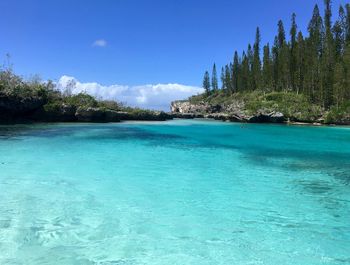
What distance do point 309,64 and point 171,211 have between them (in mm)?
75138

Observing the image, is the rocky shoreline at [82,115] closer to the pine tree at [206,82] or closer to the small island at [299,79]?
the small island at [299,79]

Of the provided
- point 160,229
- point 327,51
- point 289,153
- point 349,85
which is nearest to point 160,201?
point 160,229

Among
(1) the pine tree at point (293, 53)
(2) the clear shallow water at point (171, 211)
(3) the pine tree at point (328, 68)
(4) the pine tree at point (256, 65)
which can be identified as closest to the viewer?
(2) the clear shallow water at point (171, 211)

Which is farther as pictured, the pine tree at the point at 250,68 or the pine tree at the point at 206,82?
the pine tree at the point at 206,82

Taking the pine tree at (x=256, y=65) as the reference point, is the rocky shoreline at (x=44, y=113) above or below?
below

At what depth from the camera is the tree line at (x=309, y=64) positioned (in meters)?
69.6

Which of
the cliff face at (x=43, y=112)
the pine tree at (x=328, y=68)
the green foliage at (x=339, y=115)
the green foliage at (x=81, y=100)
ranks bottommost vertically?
the green foliage at (x=339, y=115)

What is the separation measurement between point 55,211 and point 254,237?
529cm

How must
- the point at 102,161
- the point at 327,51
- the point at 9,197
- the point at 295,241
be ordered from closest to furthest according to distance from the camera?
the point at 295,241
the point at 9,197
the point at 102,161
the point at 327,51

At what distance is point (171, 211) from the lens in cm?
973

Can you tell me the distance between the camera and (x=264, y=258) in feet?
22.4

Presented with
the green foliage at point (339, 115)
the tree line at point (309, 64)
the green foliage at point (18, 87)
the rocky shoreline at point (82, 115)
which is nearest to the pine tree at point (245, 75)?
the tree line at point (309, 64)

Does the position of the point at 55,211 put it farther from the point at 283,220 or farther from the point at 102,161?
the point at 102,161

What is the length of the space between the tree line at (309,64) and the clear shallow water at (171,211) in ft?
186
